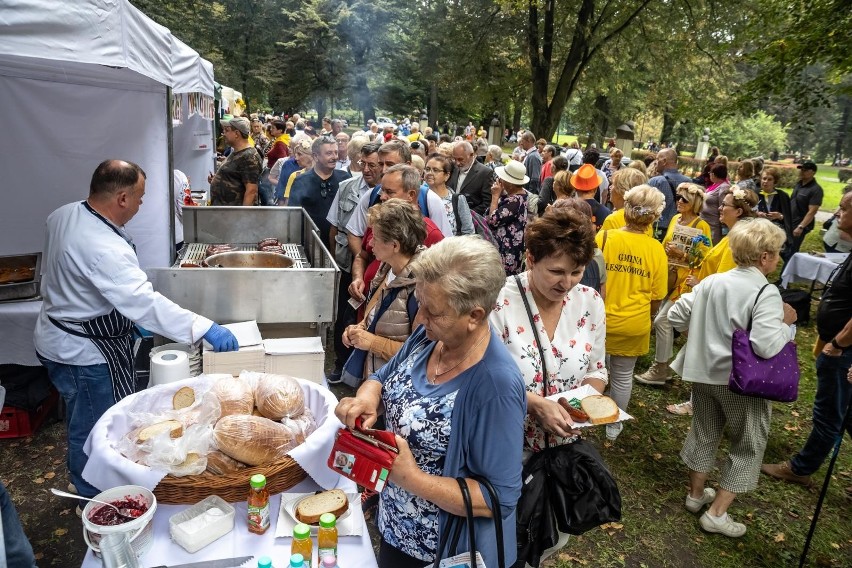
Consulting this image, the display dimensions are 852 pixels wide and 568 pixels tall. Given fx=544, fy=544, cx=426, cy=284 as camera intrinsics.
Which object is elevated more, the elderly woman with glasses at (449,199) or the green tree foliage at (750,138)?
the green tree foliage at (750,138)

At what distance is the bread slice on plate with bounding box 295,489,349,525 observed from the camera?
1797mm

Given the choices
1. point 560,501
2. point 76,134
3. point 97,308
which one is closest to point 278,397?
point 560,501

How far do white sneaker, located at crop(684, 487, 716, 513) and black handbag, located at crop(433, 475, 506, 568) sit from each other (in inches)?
105

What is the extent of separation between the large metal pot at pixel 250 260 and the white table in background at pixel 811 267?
718 cm

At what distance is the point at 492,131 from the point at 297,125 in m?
10.6

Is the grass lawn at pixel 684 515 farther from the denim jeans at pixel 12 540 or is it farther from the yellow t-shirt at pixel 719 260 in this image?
the denim jeans at pixel 12 540

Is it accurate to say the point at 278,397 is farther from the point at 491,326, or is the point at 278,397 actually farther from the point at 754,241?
the point at 754,241

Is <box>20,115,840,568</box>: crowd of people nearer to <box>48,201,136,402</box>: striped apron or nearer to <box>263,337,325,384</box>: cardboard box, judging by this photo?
<box>48,201,136,402</box>: striped apron

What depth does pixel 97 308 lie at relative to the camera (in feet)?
9.17

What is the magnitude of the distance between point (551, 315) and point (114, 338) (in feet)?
7.56

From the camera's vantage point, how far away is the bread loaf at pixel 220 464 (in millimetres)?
1915

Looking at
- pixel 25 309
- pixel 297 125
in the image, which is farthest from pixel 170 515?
pixel 297 125

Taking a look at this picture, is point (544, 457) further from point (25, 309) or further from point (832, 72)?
point (832, 72)

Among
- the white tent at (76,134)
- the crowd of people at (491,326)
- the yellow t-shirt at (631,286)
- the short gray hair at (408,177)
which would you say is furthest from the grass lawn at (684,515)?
the white tent at (76,134)
